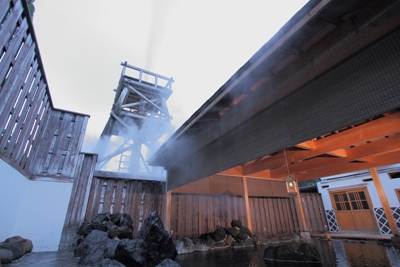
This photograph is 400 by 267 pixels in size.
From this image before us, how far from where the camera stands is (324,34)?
204 cm

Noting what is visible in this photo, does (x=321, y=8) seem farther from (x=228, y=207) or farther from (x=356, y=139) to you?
(x=228, y=207)

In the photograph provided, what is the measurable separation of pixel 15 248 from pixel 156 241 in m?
3.06

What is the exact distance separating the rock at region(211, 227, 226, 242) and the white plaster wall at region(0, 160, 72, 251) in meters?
5.06

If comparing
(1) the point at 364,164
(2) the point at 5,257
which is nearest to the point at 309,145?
(1) the point at 364,164

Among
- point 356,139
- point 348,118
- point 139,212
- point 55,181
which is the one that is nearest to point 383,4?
point 348,118

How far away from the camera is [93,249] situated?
3924 mm

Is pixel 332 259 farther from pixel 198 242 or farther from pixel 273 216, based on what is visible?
pixel 273 216

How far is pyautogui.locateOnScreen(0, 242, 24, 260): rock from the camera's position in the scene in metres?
3.82

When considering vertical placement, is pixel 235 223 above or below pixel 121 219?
below

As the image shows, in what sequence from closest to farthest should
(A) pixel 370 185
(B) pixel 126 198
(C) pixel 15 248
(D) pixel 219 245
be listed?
(C) pixel 15 248 → (B) pixel 126 198 → (D) pixel 219 245 → (A) pixel 370 185

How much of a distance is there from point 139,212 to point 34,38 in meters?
5.79

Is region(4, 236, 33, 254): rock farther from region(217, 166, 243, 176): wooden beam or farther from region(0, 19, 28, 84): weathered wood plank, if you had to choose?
region(217, 166, 243, 176): wooden beam

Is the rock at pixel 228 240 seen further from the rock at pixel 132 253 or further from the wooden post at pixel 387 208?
the wooden post at pixel 387 208

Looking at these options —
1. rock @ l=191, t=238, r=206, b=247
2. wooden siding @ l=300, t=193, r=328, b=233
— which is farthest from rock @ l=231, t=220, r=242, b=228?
wooden siding @ l=300, t=193, r=328, b=233
